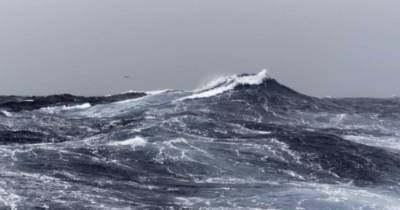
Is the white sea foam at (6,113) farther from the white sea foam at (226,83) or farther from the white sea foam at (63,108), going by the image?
the white sea foam at (226,83)

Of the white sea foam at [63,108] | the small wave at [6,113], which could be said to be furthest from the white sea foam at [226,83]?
the small wave at [6,113]

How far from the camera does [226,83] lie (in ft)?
594

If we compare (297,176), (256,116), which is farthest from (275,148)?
(256,116)

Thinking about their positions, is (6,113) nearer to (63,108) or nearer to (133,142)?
(63,108)

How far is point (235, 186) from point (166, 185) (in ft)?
26.4

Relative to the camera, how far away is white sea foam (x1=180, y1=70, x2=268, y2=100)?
6434 inches

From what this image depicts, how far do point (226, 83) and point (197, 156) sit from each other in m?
87.2

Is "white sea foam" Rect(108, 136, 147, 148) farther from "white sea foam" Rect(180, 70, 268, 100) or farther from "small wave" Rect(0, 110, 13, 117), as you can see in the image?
"white sea foam" Rect(180, 70, 268, 100)

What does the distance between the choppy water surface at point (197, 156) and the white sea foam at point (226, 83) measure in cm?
733

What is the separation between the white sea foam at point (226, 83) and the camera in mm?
163413

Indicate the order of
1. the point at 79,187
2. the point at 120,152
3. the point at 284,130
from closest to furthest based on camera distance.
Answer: the point at 79,187 < the point at 120,152 < the point at 284,130

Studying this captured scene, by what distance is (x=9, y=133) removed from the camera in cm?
10862

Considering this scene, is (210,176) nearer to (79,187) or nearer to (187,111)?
(79,187)

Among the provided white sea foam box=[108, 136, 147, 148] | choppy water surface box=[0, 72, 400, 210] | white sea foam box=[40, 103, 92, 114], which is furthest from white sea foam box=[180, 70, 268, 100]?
white sea foam box=[108, 136, 147, 148]
